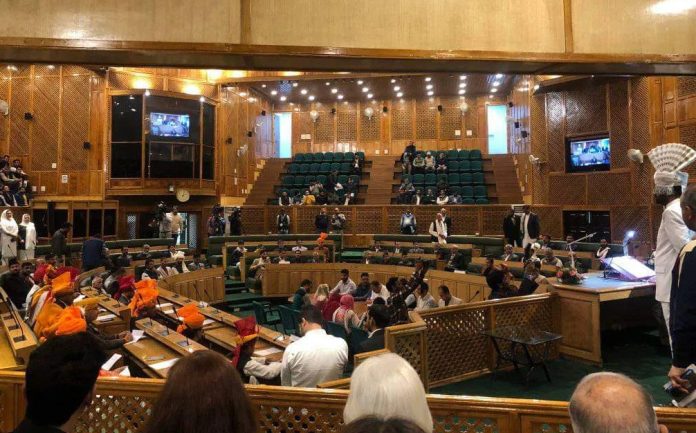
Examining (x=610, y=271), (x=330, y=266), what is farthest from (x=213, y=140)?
(x=610, y=271)

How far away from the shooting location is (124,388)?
2.20 m

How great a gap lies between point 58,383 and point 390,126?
68.3 feet

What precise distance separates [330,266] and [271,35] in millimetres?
8834

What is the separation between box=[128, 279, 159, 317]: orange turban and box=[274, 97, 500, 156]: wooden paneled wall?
1621cm

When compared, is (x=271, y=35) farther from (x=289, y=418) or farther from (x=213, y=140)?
(x=213, y=140)

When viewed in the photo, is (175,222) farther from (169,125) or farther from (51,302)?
(51,302)

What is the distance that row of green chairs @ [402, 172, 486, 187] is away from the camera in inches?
665

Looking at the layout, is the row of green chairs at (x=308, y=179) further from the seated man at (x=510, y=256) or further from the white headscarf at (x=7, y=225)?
the white headscarf at (x=7, y=225)

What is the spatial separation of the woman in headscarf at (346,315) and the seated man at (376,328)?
818mm

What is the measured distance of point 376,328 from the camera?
16.1 ft

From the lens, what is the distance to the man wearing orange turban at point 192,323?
4594 mm

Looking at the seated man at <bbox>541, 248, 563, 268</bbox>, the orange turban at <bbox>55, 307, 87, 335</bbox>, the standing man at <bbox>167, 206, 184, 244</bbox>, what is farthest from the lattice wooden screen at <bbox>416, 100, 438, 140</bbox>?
the orange turban at <bbox>55, 307, 87, 335</bbox>

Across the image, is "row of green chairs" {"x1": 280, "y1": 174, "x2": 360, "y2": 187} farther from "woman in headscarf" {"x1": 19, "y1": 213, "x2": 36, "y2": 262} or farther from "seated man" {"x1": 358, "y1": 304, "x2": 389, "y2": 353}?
"seated man" {"x1": 358, "y1": 304, "x2": 389, "y2": 353}

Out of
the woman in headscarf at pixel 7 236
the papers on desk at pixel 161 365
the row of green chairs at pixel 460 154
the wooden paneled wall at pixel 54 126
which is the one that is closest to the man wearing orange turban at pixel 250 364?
the papers on desk at pixel 161 365
